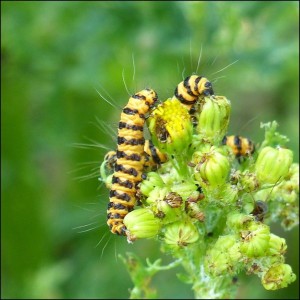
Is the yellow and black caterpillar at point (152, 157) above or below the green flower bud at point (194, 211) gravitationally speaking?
above

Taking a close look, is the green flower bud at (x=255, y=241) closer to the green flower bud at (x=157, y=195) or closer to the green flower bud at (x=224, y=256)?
the green flower bud at (x=224, y=256)

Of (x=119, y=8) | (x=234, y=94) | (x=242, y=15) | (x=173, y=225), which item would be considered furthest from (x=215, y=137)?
(x=234, y=94)

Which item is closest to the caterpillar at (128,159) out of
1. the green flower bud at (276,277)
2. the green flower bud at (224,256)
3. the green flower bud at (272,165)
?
the green flower bud at (224,256)

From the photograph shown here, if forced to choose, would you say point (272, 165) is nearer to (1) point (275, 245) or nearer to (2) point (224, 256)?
(1) point (275, 245)

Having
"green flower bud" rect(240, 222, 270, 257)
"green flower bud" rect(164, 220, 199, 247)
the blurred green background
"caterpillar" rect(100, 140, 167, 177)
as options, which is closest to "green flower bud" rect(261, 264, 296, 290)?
"green flower bud" rect(240, 222, 270, 257)

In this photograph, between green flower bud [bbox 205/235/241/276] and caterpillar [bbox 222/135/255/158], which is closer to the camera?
green flower bud [bbox 205/235/241/276]

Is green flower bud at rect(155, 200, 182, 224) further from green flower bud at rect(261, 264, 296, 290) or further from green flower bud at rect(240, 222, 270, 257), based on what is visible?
green flower bud at rect(261, 264, 296, 290)

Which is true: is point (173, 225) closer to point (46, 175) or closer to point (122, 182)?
point (122, 182)
